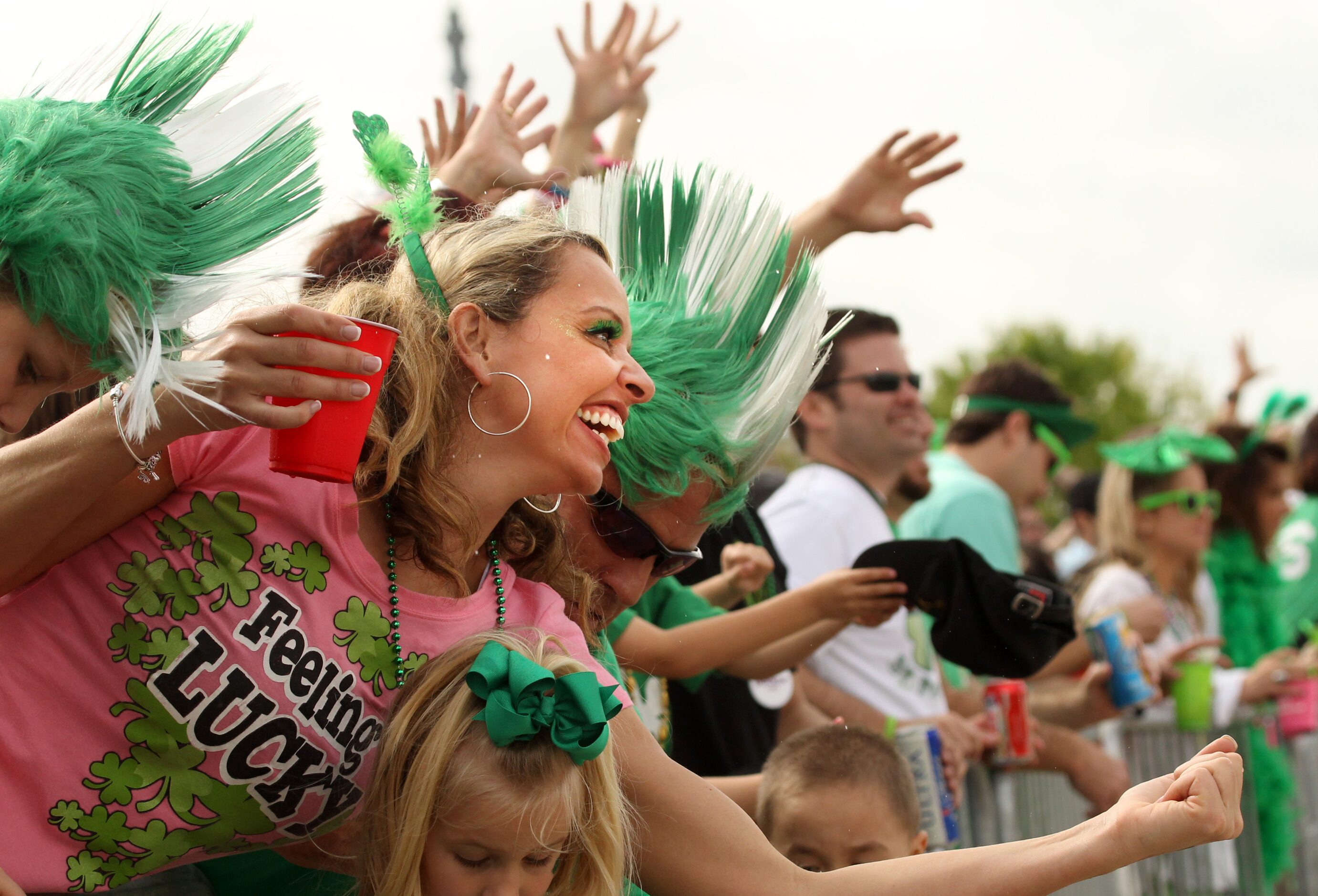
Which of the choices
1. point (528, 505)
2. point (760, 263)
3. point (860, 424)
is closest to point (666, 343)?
point (760, 263)

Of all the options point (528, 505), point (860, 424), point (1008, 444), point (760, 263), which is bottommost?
point (1008, 444)

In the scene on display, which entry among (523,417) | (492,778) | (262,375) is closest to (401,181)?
(523,417)

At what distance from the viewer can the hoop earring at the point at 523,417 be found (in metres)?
2.03

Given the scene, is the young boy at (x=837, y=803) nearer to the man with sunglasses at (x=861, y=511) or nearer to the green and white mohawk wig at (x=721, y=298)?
the green and white mohawk wig at (x=721, y=298)

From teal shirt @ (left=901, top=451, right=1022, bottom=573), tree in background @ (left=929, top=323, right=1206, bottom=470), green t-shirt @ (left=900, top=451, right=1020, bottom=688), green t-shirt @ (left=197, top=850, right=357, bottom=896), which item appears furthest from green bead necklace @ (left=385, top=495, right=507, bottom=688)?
tree in background @ (left=929, top=323, right=1206, bottom=470)

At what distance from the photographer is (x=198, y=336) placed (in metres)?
1.73

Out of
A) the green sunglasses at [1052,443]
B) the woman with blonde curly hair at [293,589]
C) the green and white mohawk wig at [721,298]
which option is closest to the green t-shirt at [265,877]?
the woman with blonde curly hair at [293,589]

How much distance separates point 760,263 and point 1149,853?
1419mm

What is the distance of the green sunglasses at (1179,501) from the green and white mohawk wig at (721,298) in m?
3.84

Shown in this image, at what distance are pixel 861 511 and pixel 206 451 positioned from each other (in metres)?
2.58

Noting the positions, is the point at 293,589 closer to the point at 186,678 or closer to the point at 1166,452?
the point at 186,678

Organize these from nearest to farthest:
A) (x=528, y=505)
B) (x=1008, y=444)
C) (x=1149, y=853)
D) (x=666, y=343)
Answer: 1. (x=1149, y=853)
2. (x=528, y=505)
3. (x=666, y=343)
4. (x=1008, y=444)

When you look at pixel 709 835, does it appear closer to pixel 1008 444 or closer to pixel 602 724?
pixel 602 724

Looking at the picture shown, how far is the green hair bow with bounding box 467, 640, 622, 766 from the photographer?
1939 millimetres
